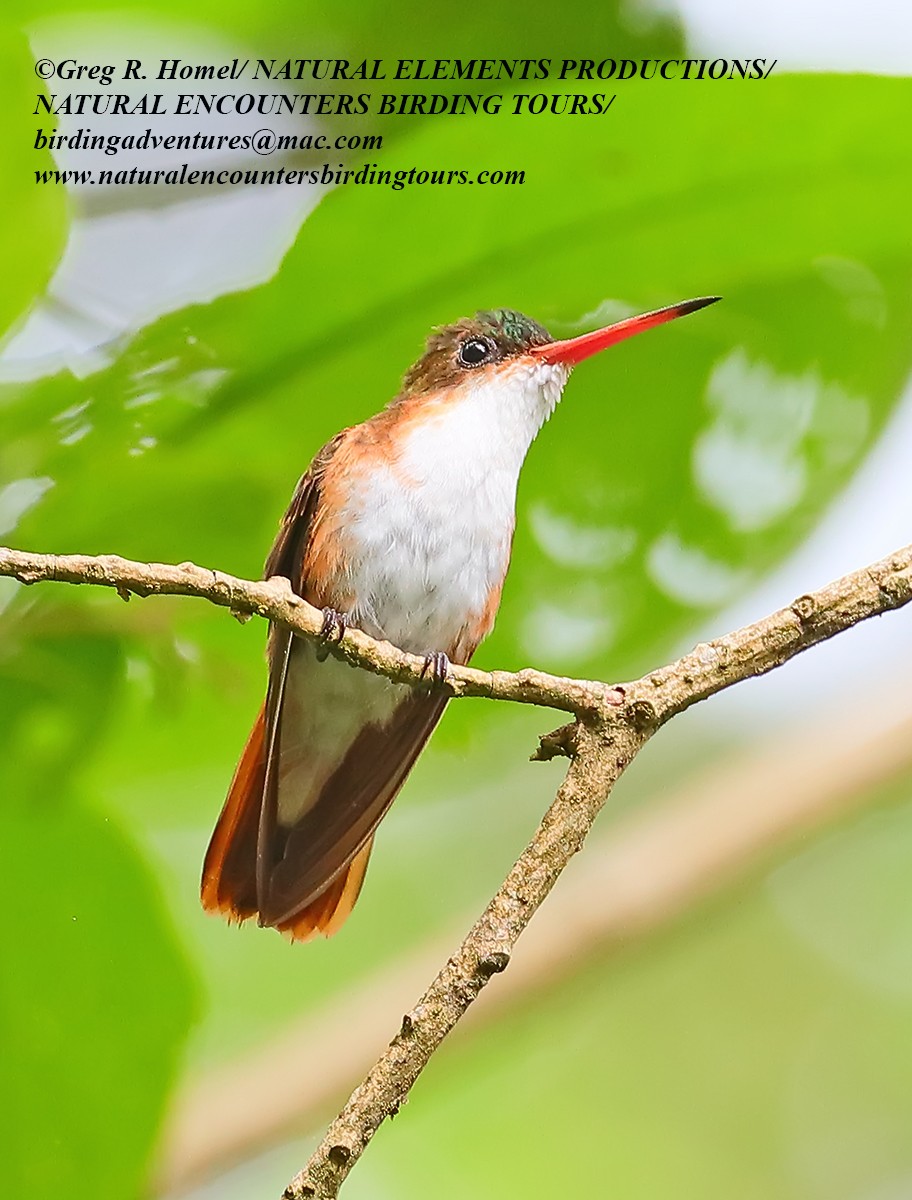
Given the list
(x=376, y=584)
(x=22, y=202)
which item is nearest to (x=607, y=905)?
(x=376, y=584)

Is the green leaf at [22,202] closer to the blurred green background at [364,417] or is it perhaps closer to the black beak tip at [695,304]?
the blurred green background at [364,417]

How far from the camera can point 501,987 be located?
124cm

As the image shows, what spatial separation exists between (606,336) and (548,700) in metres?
0.46

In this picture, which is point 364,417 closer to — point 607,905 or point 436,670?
point 436,670

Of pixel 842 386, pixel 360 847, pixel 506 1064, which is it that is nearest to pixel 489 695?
pixel 360 847

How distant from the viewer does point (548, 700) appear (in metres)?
0.84

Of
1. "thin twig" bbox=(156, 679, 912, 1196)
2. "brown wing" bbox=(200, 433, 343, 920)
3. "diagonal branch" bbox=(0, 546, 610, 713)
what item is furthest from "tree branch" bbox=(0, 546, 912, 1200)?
"thin twig" bbox=(156, 679, 912, 1196)

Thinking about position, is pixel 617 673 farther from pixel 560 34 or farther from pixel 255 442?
pixel 560 34

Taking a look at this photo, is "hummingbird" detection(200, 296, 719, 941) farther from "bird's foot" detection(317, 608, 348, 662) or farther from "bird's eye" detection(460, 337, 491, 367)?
"bird's foot" detection(317, 608, 348, 662)

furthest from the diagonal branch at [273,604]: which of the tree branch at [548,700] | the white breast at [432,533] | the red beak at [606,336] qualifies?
the red beak at [606,336]

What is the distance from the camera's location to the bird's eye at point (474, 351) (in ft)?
4.12

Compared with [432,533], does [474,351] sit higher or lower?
higher

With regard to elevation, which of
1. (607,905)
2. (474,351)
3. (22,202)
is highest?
(474,351)

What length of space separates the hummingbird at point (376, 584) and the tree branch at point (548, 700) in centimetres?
32
